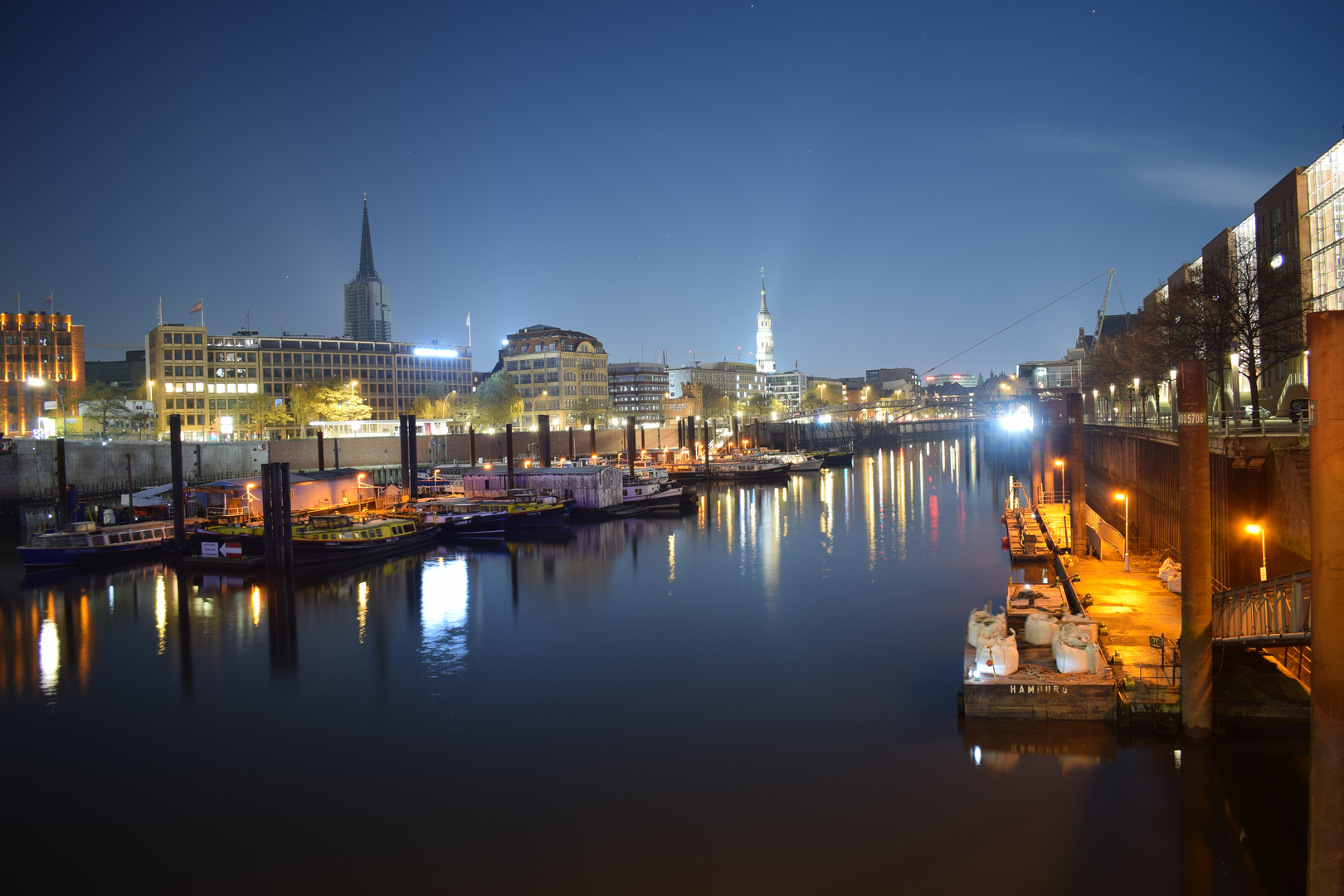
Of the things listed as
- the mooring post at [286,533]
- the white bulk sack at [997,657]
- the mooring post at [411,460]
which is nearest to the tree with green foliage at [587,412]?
the mooring post at [411,460]

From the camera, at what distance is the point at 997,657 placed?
15.1 metres

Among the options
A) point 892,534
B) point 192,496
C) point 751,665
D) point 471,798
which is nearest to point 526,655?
point 751,665

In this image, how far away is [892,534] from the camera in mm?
45500

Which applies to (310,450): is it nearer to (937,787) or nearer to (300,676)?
(300,676)

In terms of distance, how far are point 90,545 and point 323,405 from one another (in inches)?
2434

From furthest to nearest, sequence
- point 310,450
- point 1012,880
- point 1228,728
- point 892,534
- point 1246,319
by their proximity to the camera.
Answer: point 310,450 → point 892,534 → point 1246,319 → point 1228,728 → point 1012,880

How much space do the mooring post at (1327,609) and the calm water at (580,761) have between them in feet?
15.2

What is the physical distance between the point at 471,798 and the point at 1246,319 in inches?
1263

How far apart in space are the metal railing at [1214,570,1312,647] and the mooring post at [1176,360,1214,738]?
3.50 feet

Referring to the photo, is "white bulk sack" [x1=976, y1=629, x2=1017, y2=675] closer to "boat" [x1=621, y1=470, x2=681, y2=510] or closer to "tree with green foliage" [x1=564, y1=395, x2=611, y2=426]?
"boat" [x1=621, y1=470, x2=681, y2=510]

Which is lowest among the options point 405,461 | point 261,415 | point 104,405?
point 405,461

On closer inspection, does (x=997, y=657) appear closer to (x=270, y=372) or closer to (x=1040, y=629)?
(x=1040, y=629)

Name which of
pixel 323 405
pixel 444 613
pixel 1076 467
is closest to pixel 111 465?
pixel 323 405

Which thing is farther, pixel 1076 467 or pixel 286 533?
pixel 286 533
